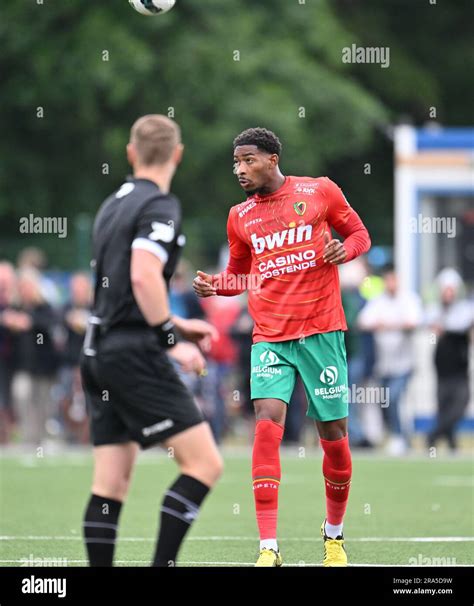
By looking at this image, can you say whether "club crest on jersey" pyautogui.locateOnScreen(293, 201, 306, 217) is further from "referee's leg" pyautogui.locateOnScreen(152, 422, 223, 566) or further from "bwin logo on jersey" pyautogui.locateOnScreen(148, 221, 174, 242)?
"referee's leg" pyautogui.locateOnScreen(152, 422, 223, 566)

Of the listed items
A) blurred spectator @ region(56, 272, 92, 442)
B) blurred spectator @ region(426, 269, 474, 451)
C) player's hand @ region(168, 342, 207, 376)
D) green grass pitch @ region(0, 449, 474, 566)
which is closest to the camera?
player's hand @ region(168, 342, 207, 376)

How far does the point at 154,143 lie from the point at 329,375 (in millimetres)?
2162

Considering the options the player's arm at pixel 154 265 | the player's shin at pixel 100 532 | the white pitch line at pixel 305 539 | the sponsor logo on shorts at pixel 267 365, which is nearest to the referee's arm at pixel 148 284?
the player's arm at pixel 154 265

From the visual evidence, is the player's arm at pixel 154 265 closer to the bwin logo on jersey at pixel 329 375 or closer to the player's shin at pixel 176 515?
the player's shin at pixel 176 515

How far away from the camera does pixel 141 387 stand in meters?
7.50

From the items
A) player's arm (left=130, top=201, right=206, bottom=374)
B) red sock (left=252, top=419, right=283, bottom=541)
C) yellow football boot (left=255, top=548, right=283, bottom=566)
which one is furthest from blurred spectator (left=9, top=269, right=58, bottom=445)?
player's arm (left=130, top=201, right=206, bottom=374)

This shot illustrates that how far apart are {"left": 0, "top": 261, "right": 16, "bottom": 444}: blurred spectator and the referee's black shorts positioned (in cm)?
1324

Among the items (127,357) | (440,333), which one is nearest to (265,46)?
(440,333)

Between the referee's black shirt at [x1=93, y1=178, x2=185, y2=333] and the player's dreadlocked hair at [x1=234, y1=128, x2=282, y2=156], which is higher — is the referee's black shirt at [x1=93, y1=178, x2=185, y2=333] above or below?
below

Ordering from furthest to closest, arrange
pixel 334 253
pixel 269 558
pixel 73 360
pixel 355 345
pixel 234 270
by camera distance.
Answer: pixel 73 360 < pixel 355 345 < pixel 234 270 < pixel 334 253 < pixel 269 558

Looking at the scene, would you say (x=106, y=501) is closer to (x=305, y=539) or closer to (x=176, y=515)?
(x=176, y=515)

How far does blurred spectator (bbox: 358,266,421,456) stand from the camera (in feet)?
68.0

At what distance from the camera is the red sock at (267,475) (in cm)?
889

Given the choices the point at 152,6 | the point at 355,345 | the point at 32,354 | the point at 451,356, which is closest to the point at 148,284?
the point at 152,6
